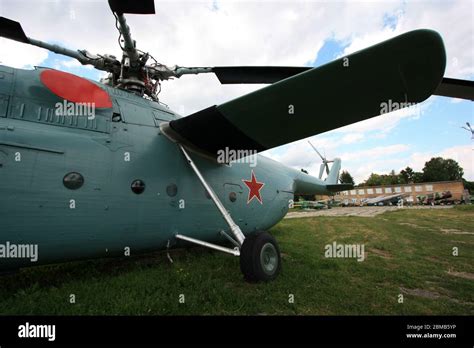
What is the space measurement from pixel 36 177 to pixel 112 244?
1.58 metres

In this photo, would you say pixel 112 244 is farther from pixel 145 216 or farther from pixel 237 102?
pixel 237 102

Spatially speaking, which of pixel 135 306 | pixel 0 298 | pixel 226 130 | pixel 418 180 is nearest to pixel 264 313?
pixel 135 306

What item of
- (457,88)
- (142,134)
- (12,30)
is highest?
(12,30)

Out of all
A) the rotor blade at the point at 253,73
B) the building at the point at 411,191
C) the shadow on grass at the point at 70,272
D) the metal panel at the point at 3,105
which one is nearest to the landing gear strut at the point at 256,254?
the shadow on grass at the point at 70,272

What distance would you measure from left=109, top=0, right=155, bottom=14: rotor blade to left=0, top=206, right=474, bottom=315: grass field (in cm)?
411

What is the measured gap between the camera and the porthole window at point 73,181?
149 inches

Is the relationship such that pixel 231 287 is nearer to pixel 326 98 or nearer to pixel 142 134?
pixel 142 134

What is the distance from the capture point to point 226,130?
496cm

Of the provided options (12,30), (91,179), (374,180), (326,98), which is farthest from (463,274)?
(374,180)

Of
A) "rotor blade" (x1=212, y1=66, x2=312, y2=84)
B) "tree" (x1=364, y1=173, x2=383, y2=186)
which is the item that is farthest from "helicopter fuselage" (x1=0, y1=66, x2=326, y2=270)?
"tree" (x1=364, y1=173, x2=383, y2=186)

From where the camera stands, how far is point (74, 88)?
4.28m

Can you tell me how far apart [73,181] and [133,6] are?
8.99 feet

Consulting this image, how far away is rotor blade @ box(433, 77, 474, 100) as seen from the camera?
4839mm

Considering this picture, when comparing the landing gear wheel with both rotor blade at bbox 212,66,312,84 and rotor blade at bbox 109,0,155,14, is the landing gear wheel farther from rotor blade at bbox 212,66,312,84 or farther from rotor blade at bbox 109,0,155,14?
rotor blade at bbox 109,0,155,14
